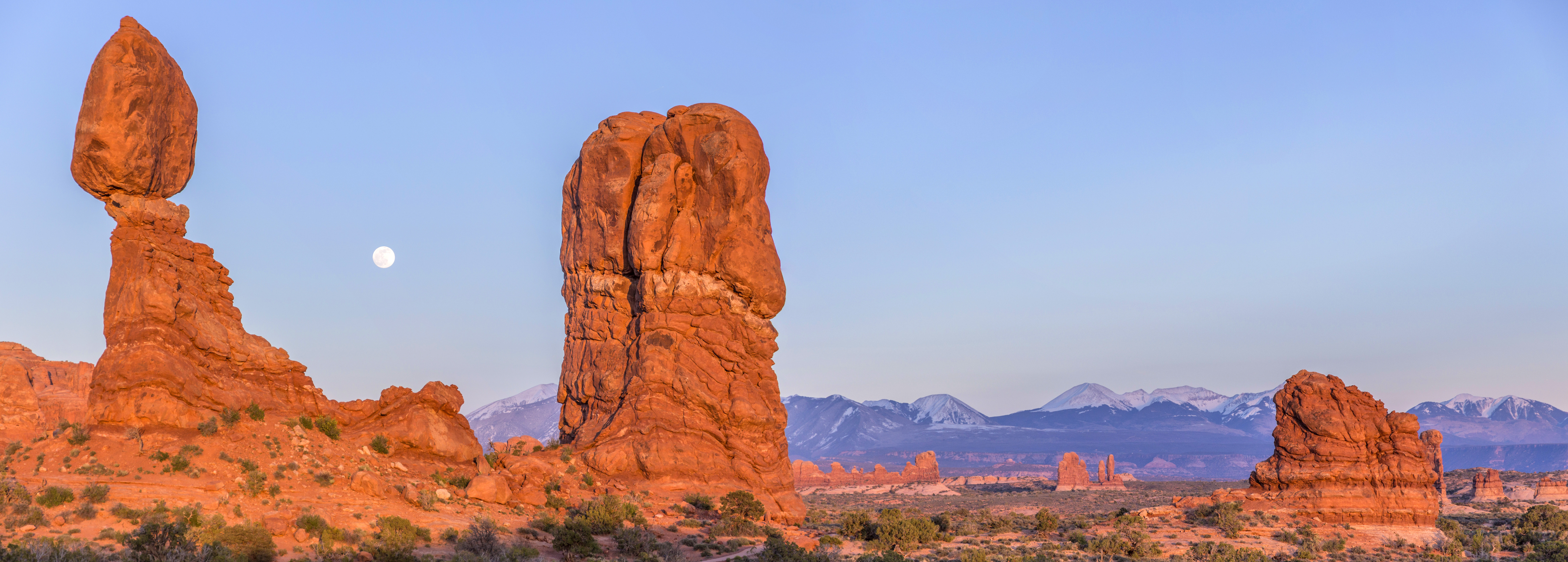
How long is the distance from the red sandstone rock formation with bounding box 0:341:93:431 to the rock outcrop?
88.2 m

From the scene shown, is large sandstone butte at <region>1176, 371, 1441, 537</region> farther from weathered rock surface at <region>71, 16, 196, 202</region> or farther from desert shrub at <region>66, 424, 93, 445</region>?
weathered rock surface at <region>71, 16, 196, 202</region>

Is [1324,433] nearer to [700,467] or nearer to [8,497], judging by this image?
[700,467]

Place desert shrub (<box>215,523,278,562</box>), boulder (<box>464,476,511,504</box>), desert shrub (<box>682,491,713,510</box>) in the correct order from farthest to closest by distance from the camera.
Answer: desert shrub (<box>682,491,713,510</box>)
boulder (<box>464,476,511,504</box>)
desert shrub (<box>215,523,278,562</box>)

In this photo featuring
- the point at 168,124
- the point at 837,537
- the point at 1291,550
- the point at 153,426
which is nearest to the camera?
the point at 153,426

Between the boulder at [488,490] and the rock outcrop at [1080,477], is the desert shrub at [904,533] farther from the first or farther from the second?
the rock outcrop at [1080,477]

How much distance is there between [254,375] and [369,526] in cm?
829

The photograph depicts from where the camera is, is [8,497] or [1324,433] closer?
[8,497]

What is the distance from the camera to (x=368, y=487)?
78.6 ft

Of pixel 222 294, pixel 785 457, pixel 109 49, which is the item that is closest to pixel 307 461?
pixel 222 294

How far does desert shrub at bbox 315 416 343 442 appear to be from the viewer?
26422mm

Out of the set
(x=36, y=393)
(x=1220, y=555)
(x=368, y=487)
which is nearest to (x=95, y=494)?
(x=368, y=487)

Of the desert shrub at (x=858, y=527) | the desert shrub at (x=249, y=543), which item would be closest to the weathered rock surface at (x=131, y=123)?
the desert shrub at (x=249, y=543)

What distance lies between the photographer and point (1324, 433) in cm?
3969

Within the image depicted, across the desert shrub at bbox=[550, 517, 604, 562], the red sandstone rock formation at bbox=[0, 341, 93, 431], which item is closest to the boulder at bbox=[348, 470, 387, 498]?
the desert shrub at bbox=[550, 517, 604, 562]
